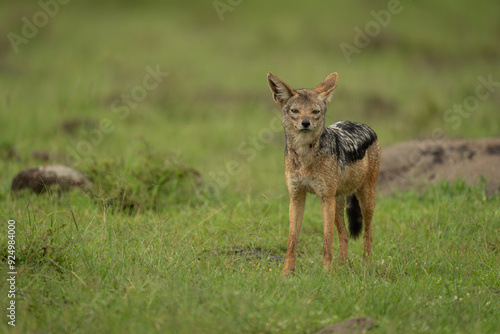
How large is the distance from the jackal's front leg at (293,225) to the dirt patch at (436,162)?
2987 millimetres

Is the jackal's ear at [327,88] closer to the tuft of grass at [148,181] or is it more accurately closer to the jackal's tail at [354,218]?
the jackal's tail at [354,218]

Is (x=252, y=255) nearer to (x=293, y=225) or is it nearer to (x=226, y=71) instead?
(x=293, y=225)

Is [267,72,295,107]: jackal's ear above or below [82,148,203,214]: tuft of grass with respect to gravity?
above

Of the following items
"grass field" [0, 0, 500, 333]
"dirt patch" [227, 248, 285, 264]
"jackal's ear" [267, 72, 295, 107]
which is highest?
"jackal's ear" [267, 72, 295, 107]

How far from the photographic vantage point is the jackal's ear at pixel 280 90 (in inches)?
205

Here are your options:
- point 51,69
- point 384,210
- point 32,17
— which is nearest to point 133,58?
point 51,69

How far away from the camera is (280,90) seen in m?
5.27

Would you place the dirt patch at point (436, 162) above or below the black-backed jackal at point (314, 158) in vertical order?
below

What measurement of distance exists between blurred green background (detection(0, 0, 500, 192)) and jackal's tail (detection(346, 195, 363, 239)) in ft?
8.04

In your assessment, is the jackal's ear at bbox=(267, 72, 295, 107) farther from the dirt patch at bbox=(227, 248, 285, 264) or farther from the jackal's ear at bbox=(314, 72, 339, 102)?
the dirt patch at bbox=(227, 248, 285, 264)

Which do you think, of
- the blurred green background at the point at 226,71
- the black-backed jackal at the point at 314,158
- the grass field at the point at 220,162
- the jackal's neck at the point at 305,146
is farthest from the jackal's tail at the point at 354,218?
the blurred green background at the point at 226,71

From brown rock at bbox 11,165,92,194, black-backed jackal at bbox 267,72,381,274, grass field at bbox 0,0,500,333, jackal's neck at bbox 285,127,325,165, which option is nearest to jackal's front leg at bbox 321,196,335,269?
black-backed jackal at bbox 267,72,381,274

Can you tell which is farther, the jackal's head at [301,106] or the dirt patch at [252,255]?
the dirt patch at [252,255]

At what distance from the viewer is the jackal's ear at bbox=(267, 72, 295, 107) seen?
17.1 ft
